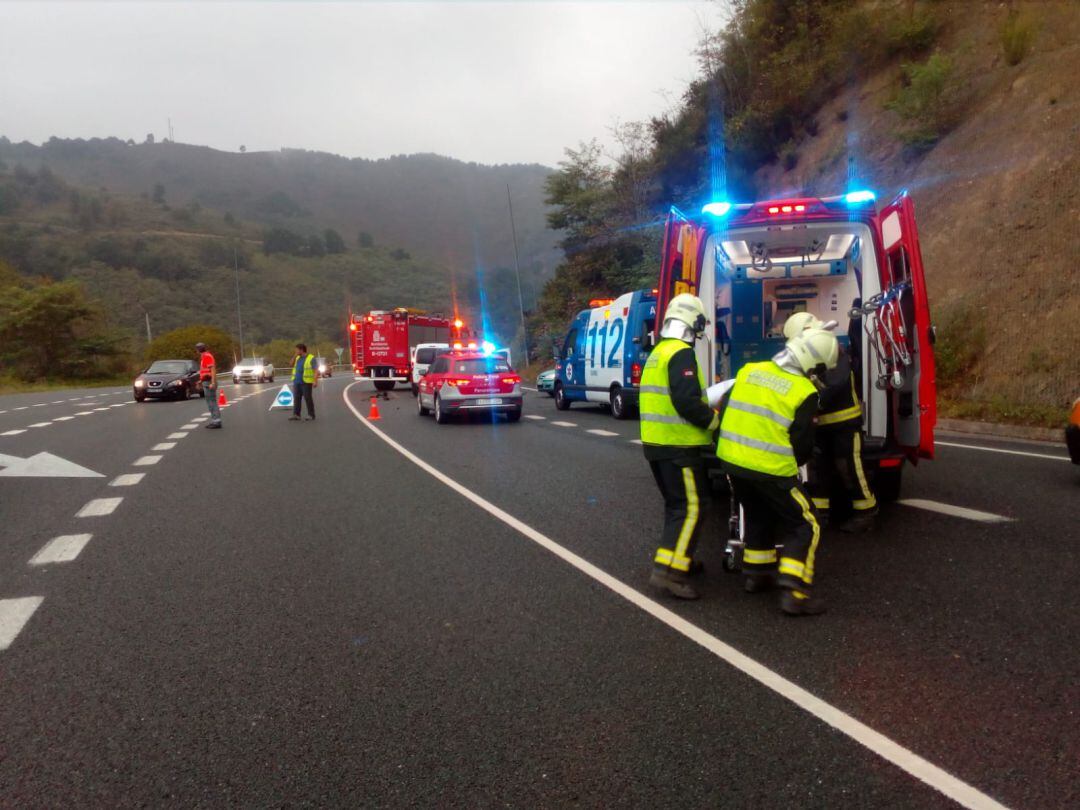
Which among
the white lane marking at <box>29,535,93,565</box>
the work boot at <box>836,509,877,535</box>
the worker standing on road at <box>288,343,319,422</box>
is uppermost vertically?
the worker standing on road at <box>288,343,319,422</box>

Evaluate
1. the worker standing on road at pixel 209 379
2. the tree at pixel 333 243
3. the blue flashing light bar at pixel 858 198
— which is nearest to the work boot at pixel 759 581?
the blue flashing light bar at pixel 858 198

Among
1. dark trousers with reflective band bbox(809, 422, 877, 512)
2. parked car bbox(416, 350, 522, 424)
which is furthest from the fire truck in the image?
dark trousers with reflective band bbox(809, 422, 877, 512)

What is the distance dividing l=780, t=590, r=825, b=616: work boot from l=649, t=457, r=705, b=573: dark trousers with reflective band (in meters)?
0.60

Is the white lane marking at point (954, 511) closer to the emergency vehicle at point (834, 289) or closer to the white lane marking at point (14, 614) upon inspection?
the emergency vehicle at point (834, 289)

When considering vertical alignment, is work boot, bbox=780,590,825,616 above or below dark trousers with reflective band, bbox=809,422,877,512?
below

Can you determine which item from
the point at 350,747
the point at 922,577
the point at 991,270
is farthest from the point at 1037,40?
the point at 350,747

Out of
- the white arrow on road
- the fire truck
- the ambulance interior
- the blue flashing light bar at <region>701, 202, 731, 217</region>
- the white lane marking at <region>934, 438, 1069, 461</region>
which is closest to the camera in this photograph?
the blue flashing light bar at <region>701, 202, 731, 217</region>

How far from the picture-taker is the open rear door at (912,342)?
290 inches

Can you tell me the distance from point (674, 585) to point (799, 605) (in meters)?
0.72

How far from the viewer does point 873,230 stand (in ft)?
26.4

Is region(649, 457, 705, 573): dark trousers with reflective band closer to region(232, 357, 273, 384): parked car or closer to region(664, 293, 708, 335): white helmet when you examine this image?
region(664, 293, 708, 335): white helmet

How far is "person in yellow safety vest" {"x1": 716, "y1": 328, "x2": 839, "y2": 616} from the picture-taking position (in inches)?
194

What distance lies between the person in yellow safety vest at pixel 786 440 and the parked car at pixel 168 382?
86.3 ft

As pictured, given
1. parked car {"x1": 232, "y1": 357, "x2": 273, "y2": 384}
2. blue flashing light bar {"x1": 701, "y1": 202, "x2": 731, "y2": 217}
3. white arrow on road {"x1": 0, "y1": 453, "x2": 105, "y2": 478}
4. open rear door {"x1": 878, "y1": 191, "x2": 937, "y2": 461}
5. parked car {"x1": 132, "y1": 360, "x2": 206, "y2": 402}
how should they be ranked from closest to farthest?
1. open rear door {"x1": 878, "y1": 191, "x2": 937, "y2": 461}
2. blue flashing light bar {"x1": 701, "y1": 202, "x2": 731, "y2": 217}
3. white arrow on road {"x1": 0, "y1": 453, "x2": 105, "y2": 478}
4. parked car {"x1": 132, "y1": 360, "x2": 206, "y2": 402}
5. parked car {"x1": 232, "y1": 357, "x2": 273, "y2": 384}
